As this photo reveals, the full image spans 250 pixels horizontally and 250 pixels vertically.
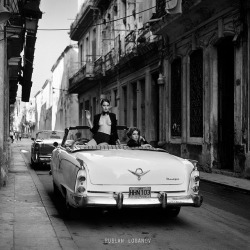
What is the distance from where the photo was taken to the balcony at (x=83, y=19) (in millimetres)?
28098

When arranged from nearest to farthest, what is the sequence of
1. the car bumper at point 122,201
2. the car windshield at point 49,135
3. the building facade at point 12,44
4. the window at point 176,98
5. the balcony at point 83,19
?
1. the car bumper at point 122,201
2. the building facade at point 12,44
3. the car windshield at point 49,135
4. the window at point 176,98
5. the balcony at point 83,19

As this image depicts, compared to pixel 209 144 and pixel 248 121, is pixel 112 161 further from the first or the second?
pixel 209 144

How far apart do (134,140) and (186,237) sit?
229 centimetres

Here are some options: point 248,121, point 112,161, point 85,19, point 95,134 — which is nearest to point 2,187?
point 95,134

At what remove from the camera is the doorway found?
13797 mm

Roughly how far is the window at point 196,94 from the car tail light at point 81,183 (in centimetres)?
973

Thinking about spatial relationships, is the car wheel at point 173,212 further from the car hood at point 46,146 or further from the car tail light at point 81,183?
the car hood at point 46,146

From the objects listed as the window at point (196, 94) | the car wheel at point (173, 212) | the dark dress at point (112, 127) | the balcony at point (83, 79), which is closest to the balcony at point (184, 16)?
the window at point (196, 94)

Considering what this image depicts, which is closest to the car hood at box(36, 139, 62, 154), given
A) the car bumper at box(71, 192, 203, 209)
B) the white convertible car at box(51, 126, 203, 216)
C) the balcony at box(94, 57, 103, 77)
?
the white convertible car at box(51, 126, 203, 216)

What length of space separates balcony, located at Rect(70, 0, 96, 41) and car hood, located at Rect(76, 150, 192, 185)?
75.7ft

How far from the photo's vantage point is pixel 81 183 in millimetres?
5488

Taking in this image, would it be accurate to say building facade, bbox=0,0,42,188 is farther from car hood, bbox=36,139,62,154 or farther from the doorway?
the doorway

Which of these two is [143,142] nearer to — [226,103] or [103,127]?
[103,127]

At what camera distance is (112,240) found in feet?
16.4
